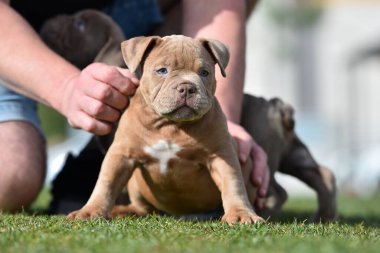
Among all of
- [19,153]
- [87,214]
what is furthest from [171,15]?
[87,214]

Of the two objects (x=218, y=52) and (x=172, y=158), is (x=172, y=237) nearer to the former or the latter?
(x=172, y=158)

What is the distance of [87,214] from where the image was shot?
365cm

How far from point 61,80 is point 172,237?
4.67 ft

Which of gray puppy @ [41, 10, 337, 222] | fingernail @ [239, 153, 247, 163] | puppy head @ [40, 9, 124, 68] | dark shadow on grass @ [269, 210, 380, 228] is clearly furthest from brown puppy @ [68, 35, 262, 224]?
puppy head @ [40, 9, 124, 68]

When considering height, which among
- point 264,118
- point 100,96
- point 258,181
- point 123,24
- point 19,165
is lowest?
point 19,165

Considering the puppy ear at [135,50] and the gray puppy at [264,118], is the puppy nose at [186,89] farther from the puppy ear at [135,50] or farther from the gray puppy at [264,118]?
the gray puppy at [264,118]

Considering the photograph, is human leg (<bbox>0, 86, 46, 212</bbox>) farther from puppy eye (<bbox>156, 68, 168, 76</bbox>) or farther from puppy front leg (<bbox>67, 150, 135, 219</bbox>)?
puppy eye (<bbox>156, 68, 168, 76</bbox>)

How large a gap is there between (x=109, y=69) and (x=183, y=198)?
2.28 feet

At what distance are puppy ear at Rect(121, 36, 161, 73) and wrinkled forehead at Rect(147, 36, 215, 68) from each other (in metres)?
0.05

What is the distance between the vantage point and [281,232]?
3.30m

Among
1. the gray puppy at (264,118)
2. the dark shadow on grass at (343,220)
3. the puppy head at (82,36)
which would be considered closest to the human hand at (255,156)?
the dark shadow on grass at (343,220)

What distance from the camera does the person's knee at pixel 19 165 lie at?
4535 mm

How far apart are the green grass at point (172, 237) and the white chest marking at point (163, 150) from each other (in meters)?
0.30

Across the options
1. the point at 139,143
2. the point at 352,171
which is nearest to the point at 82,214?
the point at 139,143
